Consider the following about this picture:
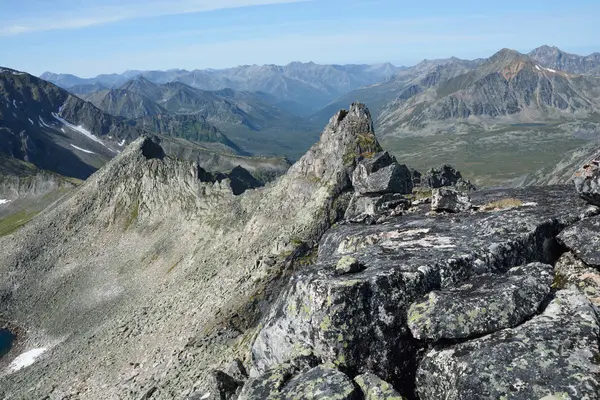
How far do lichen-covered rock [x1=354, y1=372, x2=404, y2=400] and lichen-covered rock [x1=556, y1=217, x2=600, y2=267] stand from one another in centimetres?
1027

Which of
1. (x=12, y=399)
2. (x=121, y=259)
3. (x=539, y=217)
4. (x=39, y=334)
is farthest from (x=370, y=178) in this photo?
(x=39, y=334)

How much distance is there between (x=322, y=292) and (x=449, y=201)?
44.9ft

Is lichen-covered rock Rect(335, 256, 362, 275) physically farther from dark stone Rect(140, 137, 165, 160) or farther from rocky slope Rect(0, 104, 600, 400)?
dark stone Rect(140, 137, 165, 160)

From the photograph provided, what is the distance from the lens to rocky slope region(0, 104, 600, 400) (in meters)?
14.8

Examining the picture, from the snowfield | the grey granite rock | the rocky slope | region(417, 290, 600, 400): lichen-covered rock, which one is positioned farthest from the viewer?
the snowfield

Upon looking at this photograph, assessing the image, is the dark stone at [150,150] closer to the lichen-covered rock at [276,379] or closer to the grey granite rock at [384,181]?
the grey granite rock at [384,181]

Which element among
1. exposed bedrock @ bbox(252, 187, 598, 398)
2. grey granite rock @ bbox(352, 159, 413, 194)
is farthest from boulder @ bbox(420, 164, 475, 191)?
exposed bedrock @ bbox(252, 187, 598, 398)

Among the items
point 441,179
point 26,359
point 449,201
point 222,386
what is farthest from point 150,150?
point 222,386

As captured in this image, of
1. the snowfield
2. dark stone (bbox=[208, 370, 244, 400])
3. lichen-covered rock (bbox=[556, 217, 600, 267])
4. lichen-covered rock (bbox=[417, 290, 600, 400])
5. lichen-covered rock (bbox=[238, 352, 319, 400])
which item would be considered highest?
lichen-covered rock (bbox=[556, 217, 600, 267])

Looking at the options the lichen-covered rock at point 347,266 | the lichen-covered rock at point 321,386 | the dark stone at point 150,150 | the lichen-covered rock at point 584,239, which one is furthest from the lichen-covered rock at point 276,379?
the dark stone at point 150,150

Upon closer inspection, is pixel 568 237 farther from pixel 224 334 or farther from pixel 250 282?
pixel 250 282

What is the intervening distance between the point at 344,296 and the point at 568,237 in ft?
35.8

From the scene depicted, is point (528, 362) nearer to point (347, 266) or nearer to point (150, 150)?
point (347, 266)

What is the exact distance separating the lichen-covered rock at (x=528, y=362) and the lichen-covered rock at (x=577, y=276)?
2.65 m
